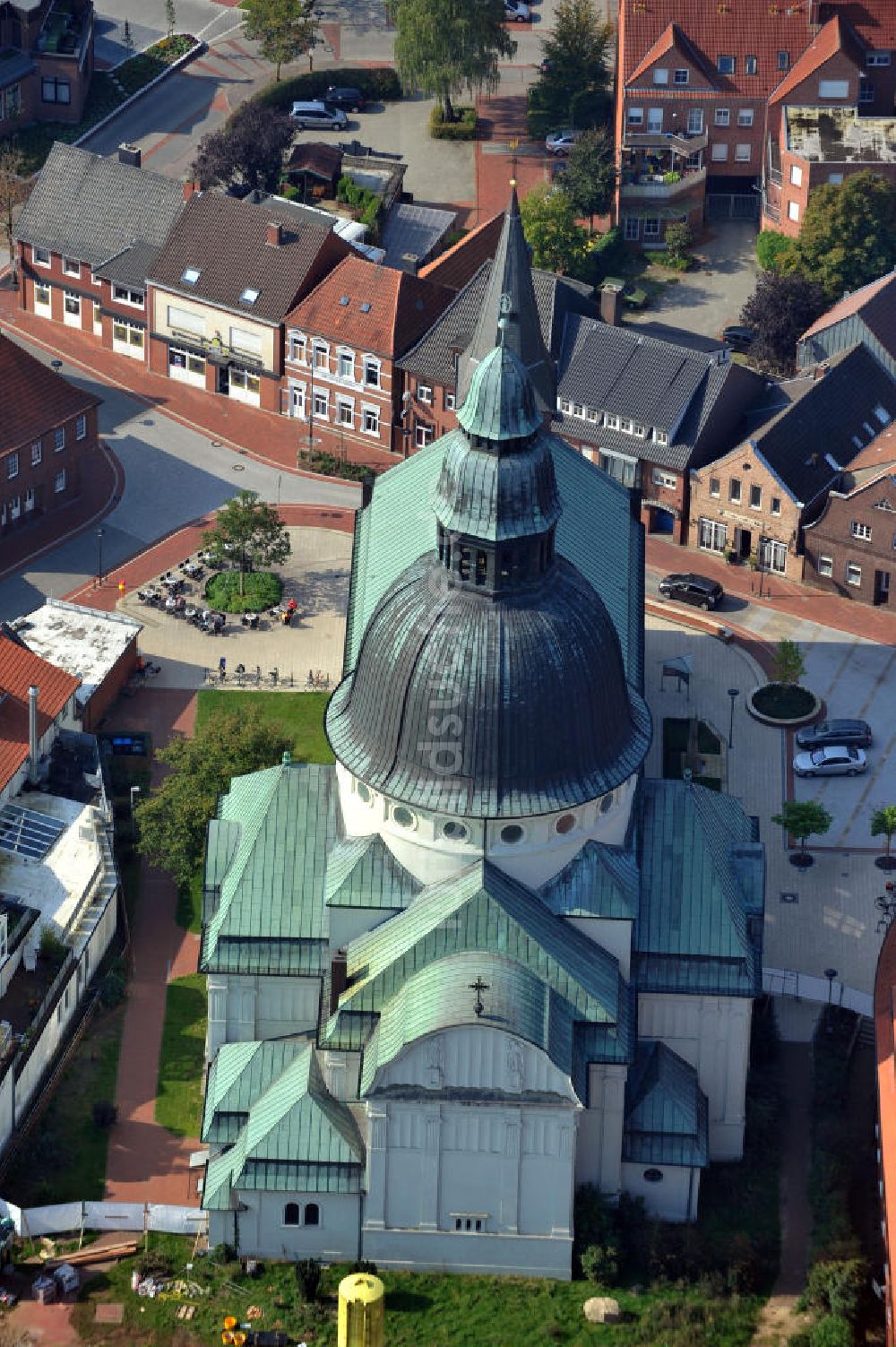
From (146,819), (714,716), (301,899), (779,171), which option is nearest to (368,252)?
(779,171)

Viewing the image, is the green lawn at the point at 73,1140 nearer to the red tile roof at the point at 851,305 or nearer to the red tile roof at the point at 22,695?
the red tile roof at the point at 22,695

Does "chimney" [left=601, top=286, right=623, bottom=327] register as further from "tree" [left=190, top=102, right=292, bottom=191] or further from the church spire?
"tree" [left=190, top=102, right=292, bottom=191]

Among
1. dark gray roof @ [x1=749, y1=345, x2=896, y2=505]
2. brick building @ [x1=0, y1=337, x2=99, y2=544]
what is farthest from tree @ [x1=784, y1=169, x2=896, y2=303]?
brick building @ [x1=0, y1=337, x2=99, y2=544]

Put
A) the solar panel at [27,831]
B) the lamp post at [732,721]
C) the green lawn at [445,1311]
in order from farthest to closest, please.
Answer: the lamp post at [732,721]
the solar panel at [27,831]
the green lawn at [445,1311]

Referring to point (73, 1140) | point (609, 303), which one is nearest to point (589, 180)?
point (609, 303)

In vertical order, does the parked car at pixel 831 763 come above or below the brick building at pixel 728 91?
below

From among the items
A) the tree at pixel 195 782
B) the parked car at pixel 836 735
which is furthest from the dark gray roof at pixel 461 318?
the tree at pixel 195 782

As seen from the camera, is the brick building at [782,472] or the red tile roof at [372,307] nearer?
the brick building at [782,472]
